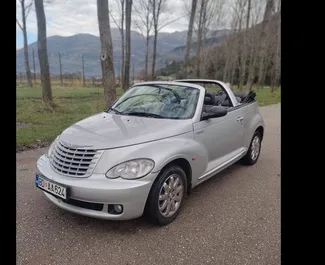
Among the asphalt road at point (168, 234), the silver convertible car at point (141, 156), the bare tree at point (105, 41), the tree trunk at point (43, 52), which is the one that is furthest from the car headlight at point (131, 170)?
the tree trunk at point (43, 52)

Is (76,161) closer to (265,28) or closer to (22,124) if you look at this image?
(22,124)

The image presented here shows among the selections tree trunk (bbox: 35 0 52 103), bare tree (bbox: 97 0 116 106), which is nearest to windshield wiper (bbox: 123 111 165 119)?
bare tree (bbox: 97 0 116 106)

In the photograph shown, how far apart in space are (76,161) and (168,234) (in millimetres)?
1170

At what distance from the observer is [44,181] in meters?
2.88

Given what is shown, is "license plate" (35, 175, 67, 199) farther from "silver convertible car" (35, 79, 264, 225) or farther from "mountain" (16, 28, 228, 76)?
"mountain" (16, 28, 228, 76)

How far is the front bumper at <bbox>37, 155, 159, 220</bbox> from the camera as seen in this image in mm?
2555

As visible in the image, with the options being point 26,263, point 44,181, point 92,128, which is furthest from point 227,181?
point 26,263

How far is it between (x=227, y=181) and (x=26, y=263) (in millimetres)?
2886

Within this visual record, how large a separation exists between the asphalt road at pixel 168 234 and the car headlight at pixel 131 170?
2.04 ft

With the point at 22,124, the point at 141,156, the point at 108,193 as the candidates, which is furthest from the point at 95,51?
the point at 108,193

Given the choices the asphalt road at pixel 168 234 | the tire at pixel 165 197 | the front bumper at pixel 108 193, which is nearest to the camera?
the asphalt road at pixel 168 234

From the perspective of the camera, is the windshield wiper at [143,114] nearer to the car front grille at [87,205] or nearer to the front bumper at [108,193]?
the front bumper at [108,193]

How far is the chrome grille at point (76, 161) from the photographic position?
270cm

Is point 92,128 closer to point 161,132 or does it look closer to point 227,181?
point 161,132
